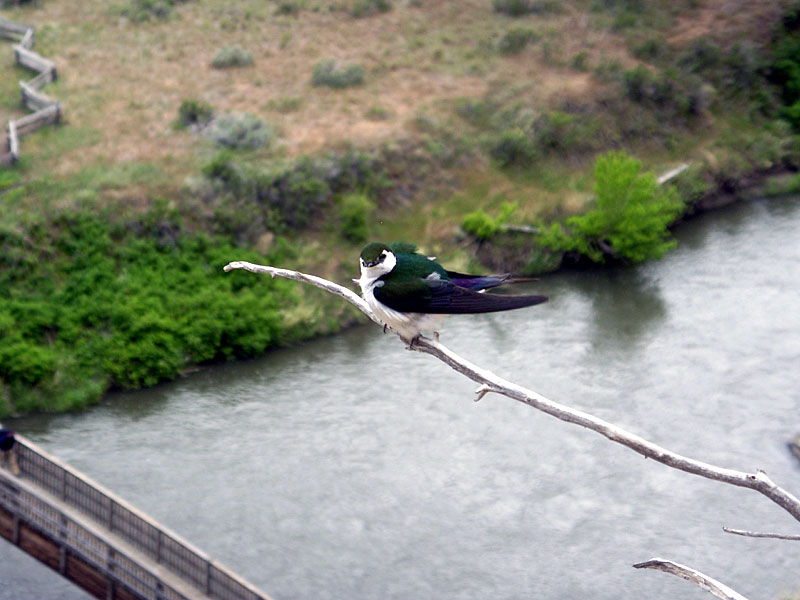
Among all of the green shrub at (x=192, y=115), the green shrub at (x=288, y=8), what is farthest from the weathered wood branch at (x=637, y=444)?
the green shrub at (x=288, y=8)

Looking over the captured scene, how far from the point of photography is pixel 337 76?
3531 cm

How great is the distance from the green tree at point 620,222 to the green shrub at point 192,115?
38.3 ft

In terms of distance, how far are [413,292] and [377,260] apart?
420mm

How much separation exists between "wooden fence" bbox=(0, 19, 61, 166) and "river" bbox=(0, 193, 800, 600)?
11.6 metres

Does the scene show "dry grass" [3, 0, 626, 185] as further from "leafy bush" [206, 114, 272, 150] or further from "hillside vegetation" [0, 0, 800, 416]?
"leafy bush" [206, 114, 272, 150]

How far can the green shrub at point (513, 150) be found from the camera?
107 ft

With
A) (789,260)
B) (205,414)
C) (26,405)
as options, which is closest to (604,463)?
(205,414)

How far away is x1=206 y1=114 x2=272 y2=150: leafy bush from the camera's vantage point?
31391mm

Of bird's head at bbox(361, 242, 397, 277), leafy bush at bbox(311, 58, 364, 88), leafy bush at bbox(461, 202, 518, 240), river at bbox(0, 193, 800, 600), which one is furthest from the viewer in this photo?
leafy bush at bbox(311, 58, 364, 88)

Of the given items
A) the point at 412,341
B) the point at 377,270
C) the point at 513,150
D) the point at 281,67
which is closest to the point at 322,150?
the point at 513,150

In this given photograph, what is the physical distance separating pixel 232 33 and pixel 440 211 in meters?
14.1

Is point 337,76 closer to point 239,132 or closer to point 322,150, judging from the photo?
point 239,132

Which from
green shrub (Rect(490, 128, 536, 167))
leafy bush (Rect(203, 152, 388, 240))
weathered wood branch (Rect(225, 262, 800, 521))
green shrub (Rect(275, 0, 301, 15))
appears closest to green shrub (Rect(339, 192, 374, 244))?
leafy bush (Rect(203, 152, 388, 240))

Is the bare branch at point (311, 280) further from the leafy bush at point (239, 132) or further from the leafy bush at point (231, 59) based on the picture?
the leafy bush at point (231, 59)
